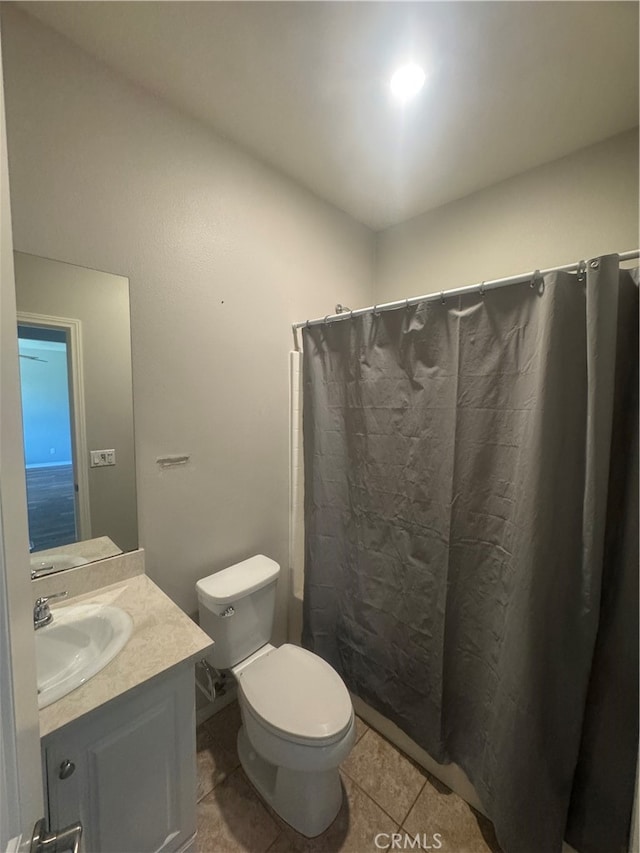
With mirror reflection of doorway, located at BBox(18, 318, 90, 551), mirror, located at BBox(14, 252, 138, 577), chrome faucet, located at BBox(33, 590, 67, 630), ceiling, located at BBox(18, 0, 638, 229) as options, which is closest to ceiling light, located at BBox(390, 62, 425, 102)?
ceiling, located at BBox(18, 0, 638, 229)

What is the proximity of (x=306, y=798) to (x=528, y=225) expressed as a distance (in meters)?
2.54

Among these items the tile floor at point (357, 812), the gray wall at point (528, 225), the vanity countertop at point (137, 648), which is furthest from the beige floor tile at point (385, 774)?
the gray wall at point (528, 225)

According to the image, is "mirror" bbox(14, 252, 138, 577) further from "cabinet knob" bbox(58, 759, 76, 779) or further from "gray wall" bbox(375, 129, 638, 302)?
"gray wall" bbox(375, 129, 638, 302)

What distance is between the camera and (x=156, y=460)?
4.43 feet

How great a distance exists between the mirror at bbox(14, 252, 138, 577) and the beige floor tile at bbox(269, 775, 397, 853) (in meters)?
1.15

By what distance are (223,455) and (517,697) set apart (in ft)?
4.51

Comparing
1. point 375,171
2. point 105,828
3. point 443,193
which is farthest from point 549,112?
point 105,828

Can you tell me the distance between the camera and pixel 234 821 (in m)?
1.21

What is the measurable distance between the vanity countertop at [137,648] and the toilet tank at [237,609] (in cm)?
26

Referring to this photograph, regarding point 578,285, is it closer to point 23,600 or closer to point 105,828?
point 23,600

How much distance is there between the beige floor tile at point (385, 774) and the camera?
50.4 inches

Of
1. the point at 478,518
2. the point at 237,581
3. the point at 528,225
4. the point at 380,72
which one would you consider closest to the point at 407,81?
the point at 380,72

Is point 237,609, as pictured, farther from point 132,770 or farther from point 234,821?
point 234,821

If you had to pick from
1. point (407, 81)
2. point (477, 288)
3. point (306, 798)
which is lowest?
point (306, 798)
